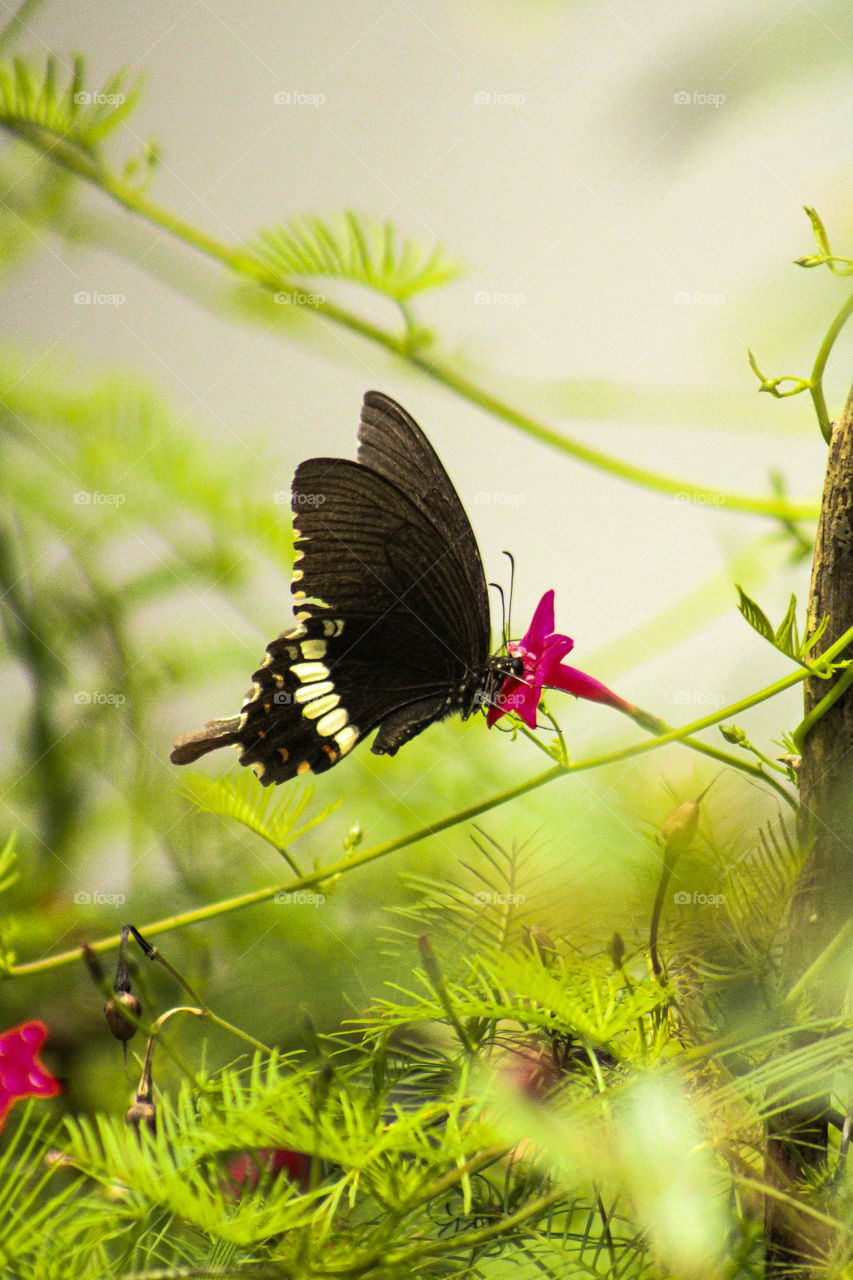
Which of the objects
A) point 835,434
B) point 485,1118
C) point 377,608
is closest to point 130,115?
point 377,608

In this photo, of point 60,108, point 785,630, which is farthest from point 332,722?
point 60,108

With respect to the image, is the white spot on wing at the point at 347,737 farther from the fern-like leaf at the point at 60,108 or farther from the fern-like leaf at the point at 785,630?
the fern-like leaf at the point at 60,108

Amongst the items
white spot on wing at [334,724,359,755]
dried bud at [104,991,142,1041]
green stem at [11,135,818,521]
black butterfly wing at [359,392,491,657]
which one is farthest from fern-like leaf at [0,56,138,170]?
dried bud at [104,991,142,1041]

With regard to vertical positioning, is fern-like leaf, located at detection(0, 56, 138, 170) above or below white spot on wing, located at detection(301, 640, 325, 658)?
above

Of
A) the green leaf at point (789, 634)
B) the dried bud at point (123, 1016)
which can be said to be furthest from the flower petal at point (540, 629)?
the dried bud at point (123, 1016)

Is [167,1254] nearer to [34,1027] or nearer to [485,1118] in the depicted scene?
[34,1027]

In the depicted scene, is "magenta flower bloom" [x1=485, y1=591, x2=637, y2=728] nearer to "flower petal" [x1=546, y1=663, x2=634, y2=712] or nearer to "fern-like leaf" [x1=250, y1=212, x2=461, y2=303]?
"flower petal" [x1=546, y1=663, x2=634, y2=712]
